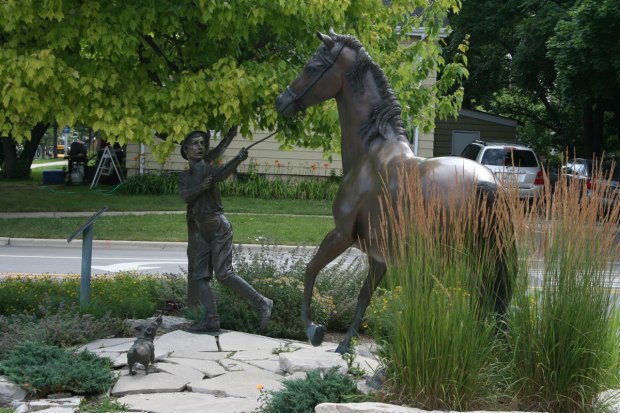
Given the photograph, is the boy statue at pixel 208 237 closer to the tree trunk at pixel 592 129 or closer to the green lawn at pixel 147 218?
the green lawn at pixel 147 218

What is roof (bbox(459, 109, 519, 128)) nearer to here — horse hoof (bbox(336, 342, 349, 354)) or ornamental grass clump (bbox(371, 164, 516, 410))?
horse hoof (bbox(336, 342, 349, 354))

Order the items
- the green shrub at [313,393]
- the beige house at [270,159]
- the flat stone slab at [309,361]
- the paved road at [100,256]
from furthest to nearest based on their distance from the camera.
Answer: the beige house at [270,159]
the paved road at [100,256]
the flat stone slab at [309,361]
the green shrub at [313,393]

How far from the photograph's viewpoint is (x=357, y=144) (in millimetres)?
6746

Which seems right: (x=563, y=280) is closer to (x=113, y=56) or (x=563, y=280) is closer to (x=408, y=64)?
(x=113, y=56)

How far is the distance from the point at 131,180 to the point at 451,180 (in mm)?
19528

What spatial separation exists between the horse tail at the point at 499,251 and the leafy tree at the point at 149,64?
345 centimetres

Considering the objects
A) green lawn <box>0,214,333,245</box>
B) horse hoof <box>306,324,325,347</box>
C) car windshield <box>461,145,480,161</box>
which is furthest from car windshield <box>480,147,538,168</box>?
horse hoof <box>306,324,325,347</box>

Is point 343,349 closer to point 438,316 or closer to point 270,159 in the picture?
point 438,316

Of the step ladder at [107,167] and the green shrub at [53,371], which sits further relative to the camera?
the step ladder at [107,167]

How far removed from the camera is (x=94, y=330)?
301 inches

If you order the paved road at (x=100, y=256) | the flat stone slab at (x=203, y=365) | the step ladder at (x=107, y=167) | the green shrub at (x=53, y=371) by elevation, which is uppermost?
the step ladder at (x=107, y=167)

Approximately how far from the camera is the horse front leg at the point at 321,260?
6562mm

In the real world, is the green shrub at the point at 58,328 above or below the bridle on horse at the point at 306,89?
below

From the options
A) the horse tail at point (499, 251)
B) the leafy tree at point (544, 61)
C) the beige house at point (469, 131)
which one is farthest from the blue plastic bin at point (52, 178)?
the horse tail at point (499, 251)
